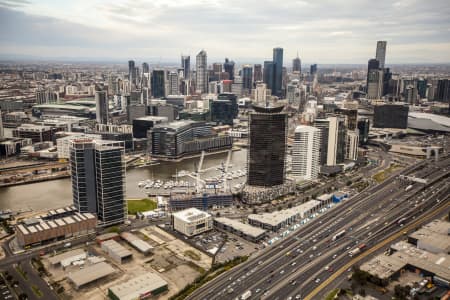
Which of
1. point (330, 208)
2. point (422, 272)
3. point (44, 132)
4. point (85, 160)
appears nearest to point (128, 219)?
point (85, 160)

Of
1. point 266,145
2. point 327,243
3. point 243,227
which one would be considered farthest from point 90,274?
point 266,145

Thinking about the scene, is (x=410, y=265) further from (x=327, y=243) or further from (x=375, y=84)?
(x=375, y=84)

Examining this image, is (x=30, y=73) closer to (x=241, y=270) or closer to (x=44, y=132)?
(x=44, y=132)

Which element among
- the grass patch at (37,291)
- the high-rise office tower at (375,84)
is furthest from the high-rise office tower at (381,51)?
the grass patch at (37,291)

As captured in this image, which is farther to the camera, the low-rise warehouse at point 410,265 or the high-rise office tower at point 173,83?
the high-rise office tower at point 173,83

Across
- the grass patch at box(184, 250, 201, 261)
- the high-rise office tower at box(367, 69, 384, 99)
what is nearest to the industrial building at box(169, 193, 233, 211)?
the grass patch at box(184, 250, 201, 261)

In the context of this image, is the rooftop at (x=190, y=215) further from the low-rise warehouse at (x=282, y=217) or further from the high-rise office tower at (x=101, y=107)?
the high-rise office tower at (x=101, y=107)
